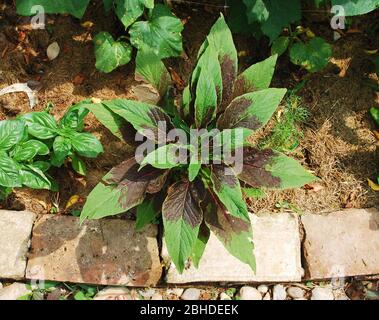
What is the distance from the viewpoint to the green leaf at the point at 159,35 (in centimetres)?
267

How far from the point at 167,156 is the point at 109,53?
0.81 m

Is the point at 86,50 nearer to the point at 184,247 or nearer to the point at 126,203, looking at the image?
the point at 126,203

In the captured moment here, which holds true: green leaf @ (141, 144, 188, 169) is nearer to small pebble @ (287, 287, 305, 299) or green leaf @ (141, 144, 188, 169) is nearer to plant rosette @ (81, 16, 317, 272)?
plant rosette @ (81, 16, 317, 272)

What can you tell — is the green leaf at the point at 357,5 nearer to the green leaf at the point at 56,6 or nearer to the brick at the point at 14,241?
the green leaf at the point at 56,6

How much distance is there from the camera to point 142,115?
230 centimetres

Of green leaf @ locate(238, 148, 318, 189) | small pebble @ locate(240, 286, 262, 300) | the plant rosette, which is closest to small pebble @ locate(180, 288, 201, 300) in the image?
small pebble @ locate(240, 286, 262, 300)

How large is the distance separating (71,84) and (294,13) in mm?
1296

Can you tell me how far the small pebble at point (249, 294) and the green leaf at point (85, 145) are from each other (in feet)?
3.39

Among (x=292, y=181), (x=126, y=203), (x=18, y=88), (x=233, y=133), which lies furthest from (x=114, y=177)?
(x=18, y=88)

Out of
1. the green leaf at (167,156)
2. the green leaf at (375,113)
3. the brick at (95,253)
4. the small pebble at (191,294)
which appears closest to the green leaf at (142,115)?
the green leaf at (167,156)

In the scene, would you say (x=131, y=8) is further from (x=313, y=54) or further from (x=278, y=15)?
(x=313, y=54)

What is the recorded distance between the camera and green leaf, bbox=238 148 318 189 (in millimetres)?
2242

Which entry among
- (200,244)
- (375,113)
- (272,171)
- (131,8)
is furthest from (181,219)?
(375,113)

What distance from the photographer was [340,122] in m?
2.89
